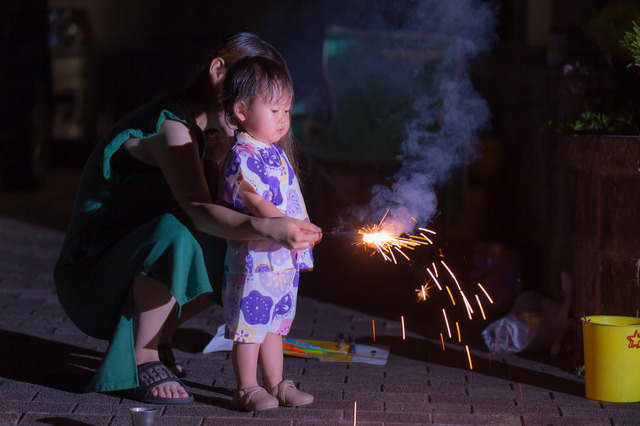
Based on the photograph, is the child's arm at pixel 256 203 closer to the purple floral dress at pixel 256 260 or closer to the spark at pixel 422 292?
the purple floral dress at pixel 256 260

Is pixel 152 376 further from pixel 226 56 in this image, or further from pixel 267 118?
pixel 226 56

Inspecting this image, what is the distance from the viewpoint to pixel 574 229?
388 cm

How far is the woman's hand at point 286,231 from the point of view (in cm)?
268

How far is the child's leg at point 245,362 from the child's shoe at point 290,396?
0.34 feet

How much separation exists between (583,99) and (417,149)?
180 centimetres

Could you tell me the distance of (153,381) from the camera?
3.03 meters

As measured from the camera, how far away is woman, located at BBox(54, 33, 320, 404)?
2.95 metres

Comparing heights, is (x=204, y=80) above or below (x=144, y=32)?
below

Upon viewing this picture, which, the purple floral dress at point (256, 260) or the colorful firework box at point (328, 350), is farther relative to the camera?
the colorful firework box at point (328, 350)

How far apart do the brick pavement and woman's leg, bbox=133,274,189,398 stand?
0.08 m

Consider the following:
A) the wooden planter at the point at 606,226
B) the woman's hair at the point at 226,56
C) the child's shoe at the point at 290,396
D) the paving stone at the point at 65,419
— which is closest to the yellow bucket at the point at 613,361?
the wooden planter at the point at 606,226

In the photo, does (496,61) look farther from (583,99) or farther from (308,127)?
(583,99)

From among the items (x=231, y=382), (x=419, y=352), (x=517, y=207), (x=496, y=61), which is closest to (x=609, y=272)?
(x=419, y=352)

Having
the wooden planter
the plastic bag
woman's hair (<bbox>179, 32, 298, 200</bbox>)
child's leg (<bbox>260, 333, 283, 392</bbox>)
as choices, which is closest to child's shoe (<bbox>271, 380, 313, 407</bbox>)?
child's leg (<bbox>260, 333, 283, 392</bbox>)
